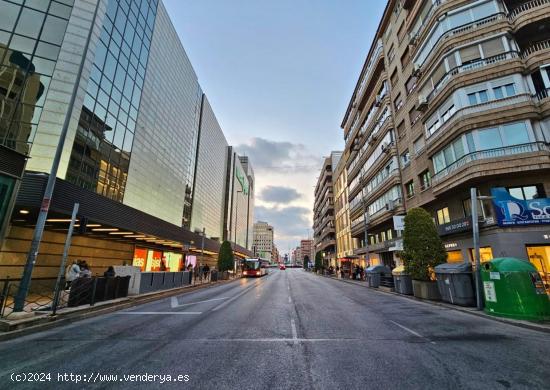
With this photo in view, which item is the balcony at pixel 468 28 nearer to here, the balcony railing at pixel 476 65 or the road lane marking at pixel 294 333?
the balcony railing at pixel 476 65

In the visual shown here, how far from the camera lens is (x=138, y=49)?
1013 inches

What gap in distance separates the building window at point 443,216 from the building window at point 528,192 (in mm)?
4694

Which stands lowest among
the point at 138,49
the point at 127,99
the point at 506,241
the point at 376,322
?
the point at 376,322

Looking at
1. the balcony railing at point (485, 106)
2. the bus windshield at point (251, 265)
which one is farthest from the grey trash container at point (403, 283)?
the bus windshield at point (251, 265)

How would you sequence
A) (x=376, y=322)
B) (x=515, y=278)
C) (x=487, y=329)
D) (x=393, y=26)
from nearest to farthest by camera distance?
1. (x=487, y=329)
2. (x=376, y=322)
3. (x=515, y=278)
4. (x=393, y=26)

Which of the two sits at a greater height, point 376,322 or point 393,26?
point 393,26

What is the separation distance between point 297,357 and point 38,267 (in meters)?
18.2

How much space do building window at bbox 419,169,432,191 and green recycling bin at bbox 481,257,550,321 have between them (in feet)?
41.7

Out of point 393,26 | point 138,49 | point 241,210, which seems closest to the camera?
point 138,49

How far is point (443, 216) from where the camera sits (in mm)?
20906

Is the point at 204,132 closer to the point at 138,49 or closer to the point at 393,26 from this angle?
the point at 138,49

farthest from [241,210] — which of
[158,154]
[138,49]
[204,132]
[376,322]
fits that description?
[376,322]

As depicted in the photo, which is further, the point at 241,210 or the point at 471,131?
the point at 241,210

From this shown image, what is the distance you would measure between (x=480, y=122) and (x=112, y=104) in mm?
26950
